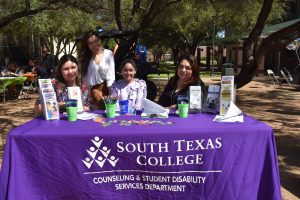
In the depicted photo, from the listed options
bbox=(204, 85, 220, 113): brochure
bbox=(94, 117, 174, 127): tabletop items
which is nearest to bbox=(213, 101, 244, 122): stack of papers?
bbox=(204, 85, 220, 113): brochure

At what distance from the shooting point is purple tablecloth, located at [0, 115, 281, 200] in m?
2.86

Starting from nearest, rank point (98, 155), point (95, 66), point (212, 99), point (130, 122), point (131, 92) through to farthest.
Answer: point (98, 155), point (130, 122), point (212, 99), point (131, 92), point (95, 66)

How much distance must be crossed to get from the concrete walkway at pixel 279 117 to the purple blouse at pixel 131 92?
1.98 metres

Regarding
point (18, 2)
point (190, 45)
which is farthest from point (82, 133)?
point (190, 45)

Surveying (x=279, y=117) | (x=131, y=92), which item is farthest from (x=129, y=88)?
(x=279, y=117)

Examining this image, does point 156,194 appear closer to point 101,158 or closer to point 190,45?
point 101,158

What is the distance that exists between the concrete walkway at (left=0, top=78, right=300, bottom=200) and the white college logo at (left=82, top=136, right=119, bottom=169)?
220 cm

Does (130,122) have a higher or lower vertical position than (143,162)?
higher

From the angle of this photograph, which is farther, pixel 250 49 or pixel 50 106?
pixel 250 49

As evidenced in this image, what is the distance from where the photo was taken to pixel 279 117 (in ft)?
28.0

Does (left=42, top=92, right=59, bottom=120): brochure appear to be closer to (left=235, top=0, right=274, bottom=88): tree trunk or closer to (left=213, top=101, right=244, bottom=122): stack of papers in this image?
(left=213, top=101, right=244, bottom=122): stack of papers

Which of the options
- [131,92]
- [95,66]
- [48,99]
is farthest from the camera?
[95,66]

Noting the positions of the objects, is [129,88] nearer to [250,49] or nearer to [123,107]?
[123,107]

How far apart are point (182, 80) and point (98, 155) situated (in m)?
1.60
